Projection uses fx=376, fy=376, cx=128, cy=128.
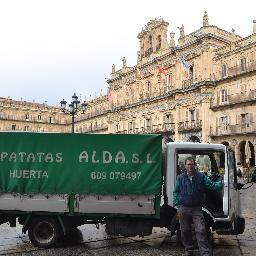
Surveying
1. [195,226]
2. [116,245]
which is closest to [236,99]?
[116,245]

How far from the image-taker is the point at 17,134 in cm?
740

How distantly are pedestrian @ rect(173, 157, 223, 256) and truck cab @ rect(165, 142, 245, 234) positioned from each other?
836 mm

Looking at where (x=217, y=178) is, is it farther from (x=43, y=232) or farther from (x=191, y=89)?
(x=191, y=89)

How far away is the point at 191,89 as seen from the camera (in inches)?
1444

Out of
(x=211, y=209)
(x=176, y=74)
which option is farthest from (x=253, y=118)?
(x=211, y=209)

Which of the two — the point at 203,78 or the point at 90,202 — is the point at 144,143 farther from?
the point at 203,78

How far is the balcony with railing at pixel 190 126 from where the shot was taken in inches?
1404

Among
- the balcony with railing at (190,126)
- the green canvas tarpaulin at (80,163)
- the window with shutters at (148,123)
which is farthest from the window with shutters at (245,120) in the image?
the green canvas tarpaulin at (80,163)

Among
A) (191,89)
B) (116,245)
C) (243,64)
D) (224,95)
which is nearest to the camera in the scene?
(116,245)

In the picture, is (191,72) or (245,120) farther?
(191,72)

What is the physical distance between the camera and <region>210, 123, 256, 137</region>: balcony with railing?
31.9m

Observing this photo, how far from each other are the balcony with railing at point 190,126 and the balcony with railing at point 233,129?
1311 mm

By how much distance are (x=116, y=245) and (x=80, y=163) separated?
184 centimetres

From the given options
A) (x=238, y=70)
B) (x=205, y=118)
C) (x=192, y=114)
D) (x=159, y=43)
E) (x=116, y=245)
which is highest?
(x=159, y=43)
